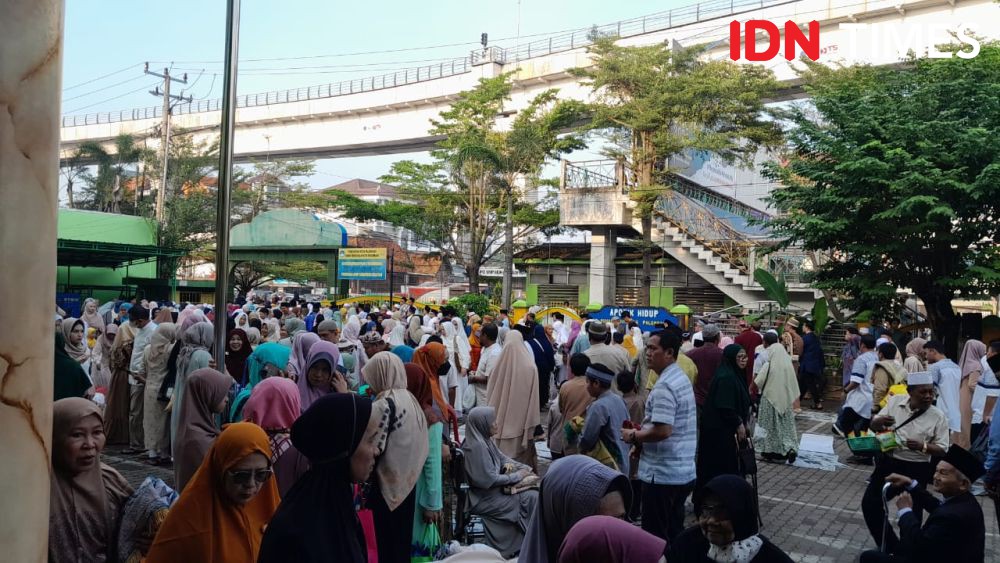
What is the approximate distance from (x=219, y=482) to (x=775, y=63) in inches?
1118

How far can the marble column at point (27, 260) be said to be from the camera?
4.34 ft

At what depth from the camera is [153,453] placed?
310 inches

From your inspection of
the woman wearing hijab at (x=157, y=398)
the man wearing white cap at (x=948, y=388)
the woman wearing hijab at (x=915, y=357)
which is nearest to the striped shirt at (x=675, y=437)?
the man wearing white cap at (x=948, y=388)

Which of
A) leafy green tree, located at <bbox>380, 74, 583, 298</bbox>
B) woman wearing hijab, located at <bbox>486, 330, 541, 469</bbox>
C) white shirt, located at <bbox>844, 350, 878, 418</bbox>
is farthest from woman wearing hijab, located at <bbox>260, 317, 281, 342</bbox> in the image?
leafy green tree, located at <bbox>380, 74, 583, 298</bbox>

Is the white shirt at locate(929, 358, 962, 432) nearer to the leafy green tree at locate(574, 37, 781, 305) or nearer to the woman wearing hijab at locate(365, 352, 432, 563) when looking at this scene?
the woman wearing hijab at locate(365, 352, 432, 563)

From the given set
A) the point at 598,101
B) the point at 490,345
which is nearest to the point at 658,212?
the point at 598,101

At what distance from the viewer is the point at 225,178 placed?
4730mm

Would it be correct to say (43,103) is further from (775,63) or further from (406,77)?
(406,77)

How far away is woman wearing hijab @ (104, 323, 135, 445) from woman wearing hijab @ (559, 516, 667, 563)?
305 inches

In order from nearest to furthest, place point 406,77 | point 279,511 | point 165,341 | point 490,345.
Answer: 1. point 279,511
2. point 165,341
3. point 490,345
4. point 406,77

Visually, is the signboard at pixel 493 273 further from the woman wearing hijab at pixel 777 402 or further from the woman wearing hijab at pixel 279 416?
the woman wearing hijab at pixel 279 416

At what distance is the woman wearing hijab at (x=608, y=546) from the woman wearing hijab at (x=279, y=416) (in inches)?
81.8

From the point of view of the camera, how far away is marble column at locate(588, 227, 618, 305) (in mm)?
28484

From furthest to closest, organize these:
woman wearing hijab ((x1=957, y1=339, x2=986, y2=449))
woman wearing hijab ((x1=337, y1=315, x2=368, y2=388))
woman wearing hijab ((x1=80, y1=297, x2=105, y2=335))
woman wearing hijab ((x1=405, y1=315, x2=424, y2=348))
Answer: woman wearing hijab ((x1=405, y1=315, x2=424, y2=348)) < woman wearing hijab ((x1=80, y1=297, x2=105, y2=335)) < woman wearing hijab ((x1=957, y1=339, x2=986, y2=449)) < woman wearing hijab ((x1=337, y1=315, x2=368, y2=388))
